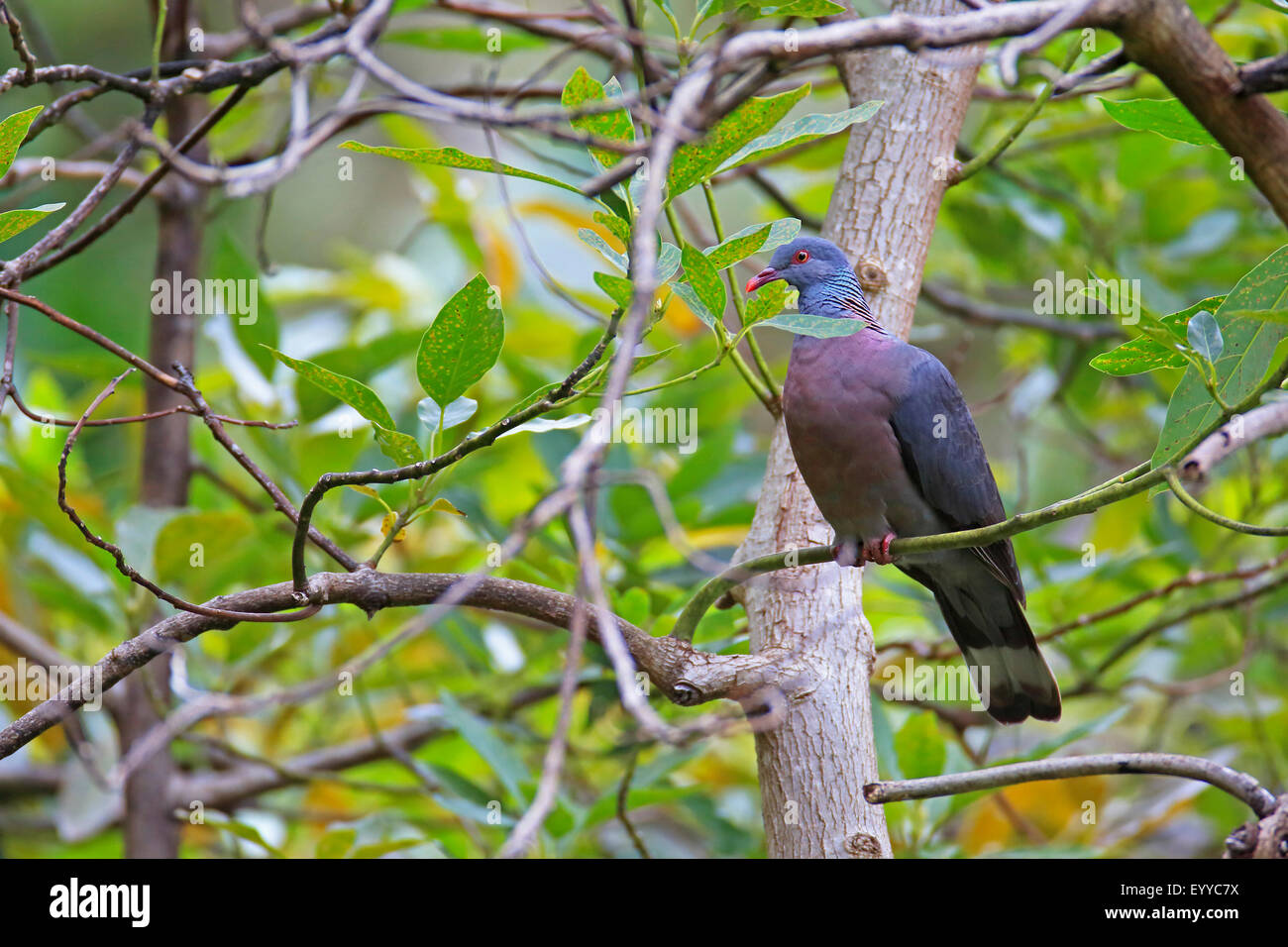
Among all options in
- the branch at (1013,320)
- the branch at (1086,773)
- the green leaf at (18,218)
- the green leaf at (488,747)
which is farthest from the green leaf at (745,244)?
the branch at (1013,320)

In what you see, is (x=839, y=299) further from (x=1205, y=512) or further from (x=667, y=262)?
(x=1205, y=512)

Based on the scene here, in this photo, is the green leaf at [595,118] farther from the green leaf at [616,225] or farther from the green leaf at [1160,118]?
the green leaf at [1160,118]

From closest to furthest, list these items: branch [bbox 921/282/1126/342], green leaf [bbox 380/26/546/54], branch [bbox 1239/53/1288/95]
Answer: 1. branch [bbox 1239/53/1288/95]
2. green leaf [bbox 380/26/546/54]
3. branch [bbox 921/282/1126/342]

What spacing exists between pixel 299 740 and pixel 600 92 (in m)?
3.57

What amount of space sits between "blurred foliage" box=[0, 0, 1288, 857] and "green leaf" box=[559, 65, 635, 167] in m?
0.75

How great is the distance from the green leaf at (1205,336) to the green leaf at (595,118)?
886 millimetres

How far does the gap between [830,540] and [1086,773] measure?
80cm

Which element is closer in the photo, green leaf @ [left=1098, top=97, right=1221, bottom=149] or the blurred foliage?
green leaf @ [left=1098, top=97, right=1221, bottom=149]

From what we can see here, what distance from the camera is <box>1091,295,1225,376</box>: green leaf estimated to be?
1.71m

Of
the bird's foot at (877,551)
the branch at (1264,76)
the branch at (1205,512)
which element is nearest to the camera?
the branch at (1264,76)

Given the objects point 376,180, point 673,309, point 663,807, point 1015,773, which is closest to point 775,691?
point 1015,773

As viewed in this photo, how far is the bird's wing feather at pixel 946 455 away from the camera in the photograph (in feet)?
8.52

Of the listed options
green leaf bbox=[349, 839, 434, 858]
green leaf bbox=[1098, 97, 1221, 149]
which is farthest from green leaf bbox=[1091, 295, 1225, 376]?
green leaf bbox=[349, 839, 434, 858]

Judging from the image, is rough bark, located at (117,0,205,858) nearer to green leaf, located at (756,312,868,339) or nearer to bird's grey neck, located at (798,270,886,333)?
bird's grey neck, located at (798,270,886,333)
